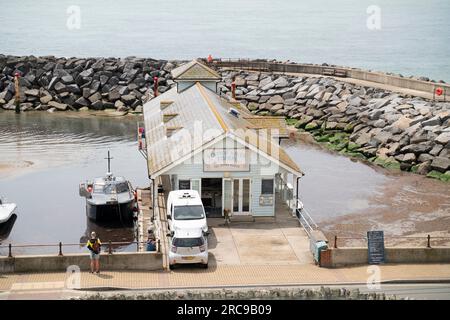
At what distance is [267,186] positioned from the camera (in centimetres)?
3231

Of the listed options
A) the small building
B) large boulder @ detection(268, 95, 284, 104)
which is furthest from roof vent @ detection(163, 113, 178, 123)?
large boulder @ detection(268, 95, 284, 104)

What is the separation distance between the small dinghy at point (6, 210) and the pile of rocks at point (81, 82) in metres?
31.1

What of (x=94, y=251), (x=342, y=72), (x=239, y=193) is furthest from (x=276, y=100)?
(x=94, y=251)

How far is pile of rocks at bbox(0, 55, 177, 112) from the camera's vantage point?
7131 cm

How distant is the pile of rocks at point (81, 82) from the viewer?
71.3 meters

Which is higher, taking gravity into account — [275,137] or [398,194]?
[275,137]

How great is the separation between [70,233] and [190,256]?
448 inches

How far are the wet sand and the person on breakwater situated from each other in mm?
11763

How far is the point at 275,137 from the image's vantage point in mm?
36438

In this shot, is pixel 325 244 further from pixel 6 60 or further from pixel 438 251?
pixel 6 60

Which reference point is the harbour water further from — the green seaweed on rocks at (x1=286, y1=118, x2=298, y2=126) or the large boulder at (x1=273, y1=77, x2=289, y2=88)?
the large boulder at (x1=273, y1=77, x2=289, y2=88)

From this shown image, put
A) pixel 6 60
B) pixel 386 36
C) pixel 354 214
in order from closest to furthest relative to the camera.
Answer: pixel 354 214
pixel 6 60
pixel 386 36
